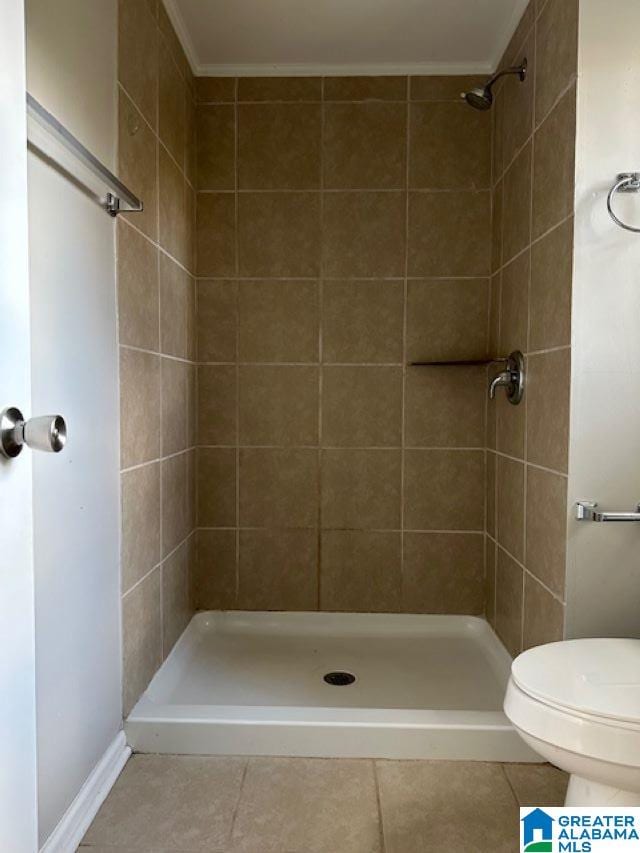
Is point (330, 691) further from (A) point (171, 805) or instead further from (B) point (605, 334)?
(B) point (605, 334)

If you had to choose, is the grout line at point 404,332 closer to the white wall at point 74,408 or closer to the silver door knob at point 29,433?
the white wall at point 74,408

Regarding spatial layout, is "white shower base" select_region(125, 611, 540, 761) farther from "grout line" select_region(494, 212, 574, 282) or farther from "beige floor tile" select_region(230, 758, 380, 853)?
"grout line" select_region(494, 212, 574, 282)

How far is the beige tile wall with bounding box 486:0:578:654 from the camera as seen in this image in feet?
5.27

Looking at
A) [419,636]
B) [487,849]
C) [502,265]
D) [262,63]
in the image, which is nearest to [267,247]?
[262,63]

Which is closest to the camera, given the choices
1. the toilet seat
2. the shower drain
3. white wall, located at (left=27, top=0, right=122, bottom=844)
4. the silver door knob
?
the silver door knob

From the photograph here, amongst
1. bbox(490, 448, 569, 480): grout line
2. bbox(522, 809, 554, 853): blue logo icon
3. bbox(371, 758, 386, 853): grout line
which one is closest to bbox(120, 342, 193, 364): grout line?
bbox(490, 448, 569, 480): grout line

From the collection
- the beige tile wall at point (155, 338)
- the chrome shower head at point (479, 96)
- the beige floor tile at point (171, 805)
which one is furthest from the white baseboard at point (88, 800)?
the chrome shower head at point (479, 96)

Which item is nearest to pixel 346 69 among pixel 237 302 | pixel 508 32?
pixel 508 32

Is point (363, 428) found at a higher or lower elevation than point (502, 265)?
lower

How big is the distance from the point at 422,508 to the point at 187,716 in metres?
1.19

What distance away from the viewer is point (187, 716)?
170 cm

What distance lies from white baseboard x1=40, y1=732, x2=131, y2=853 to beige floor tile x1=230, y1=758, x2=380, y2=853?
0.34m

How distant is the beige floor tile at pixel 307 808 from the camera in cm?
135

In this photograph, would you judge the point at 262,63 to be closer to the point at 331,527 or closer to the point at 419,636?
the point at 331,527
